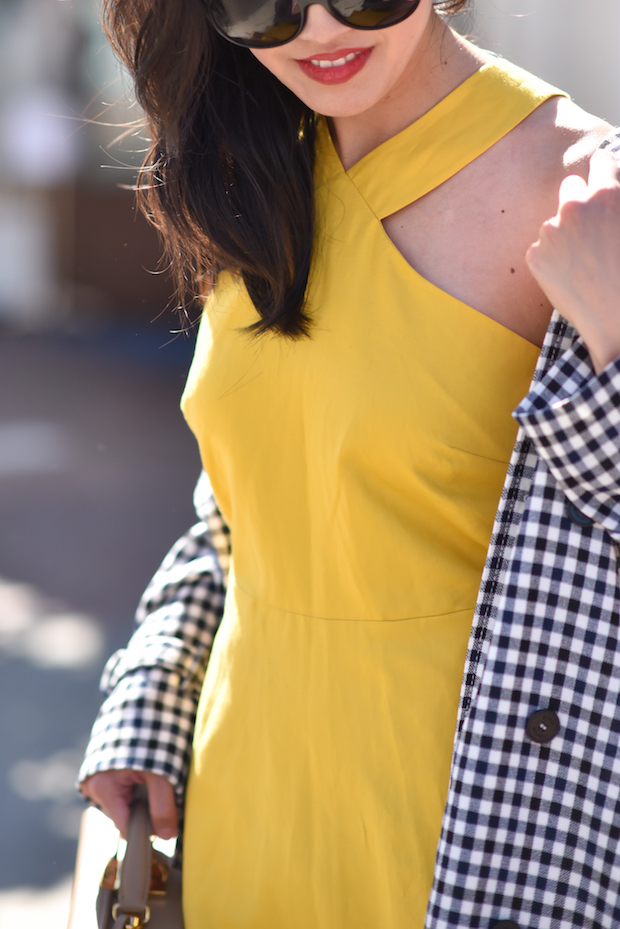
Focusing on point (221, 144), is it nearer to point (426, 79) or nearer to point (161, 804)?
point (426, 79)

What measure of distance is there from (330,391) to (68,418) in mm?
7283

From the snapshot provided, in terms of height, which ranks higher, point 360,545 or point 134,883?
point 360,545

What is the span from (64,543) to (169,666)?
4.52 m

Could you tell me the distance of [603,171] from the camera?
3.14 ft

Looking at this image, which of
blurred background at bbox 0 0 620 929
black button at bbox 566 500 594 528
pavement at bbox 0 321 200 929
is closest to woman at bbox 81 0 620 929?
black button at bbox 566 500 594 528

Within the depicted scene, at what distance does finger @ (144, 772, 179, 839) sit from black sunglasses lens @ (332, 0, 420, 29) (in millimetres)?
1054

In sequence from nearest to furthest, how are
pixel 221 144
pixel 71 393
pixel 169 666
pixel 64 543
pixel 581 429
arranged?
pixel 581 429
pixel 221 144
pixel 169 666
pixel 64 543
pixel 71 393

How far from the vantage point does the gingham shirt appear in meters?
0.95

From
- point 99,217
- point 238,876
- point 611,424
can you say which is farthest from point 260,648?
point 99,217

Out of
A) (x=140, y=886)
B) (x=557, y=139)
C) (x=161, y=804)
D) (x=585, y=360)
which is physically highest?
(x=557, y=139)

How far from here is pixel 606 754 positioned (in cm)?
98

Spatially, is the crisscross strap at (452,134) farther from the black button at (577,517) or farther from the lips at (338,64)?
the black button at (577,517)

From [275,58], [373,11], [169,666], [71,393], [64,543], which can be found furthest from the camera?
[71,393]

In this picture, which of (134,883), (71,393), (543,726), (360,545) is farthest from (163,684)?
(71,393)
